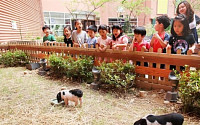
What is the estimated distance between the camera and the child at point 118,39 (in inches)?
141

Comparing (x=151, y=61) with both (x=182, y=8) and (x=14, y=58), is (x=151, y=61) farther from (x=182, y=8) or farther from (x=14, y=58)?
(x=14, y=58)

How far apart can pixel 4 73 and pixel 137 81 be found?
171 inches

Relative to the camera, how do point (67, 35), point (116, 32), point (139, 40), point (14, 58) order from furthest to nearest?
point (14, 58)
point (67, 35)
point (116, 32)
point (139, 40)

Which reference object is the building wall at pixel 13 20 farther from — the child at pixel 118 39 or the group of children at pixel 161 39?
the child at pixel 118 39

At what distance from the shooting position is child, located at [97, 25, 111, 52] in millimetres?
3774

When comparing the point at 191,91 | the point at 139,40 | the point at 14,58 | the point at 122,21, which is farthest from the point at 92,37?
the point at 122,21

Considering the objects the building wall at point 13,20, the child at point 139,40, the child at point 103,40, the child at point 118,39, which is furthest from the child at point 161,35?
the building wall at point 13,20

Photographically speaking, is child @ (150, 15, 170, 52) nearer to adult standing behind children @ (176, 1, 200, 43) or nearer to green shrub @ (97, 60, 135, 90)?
adult standing behind children @ (176, 1, 200, 43)

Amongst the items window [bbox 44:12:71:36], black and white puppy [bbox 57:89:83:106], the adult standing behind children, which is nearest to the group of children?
the adult standing behind children

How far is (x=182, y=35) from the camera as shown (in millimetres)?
2980

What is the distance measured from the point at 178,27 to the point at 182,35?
18cm

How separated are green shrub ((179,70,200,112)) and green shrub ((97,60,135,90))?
1.00 m

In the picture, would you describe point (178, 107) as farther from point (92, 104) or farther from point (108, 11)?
point (108, 11)

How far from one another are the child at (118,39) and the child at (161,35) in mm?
648
